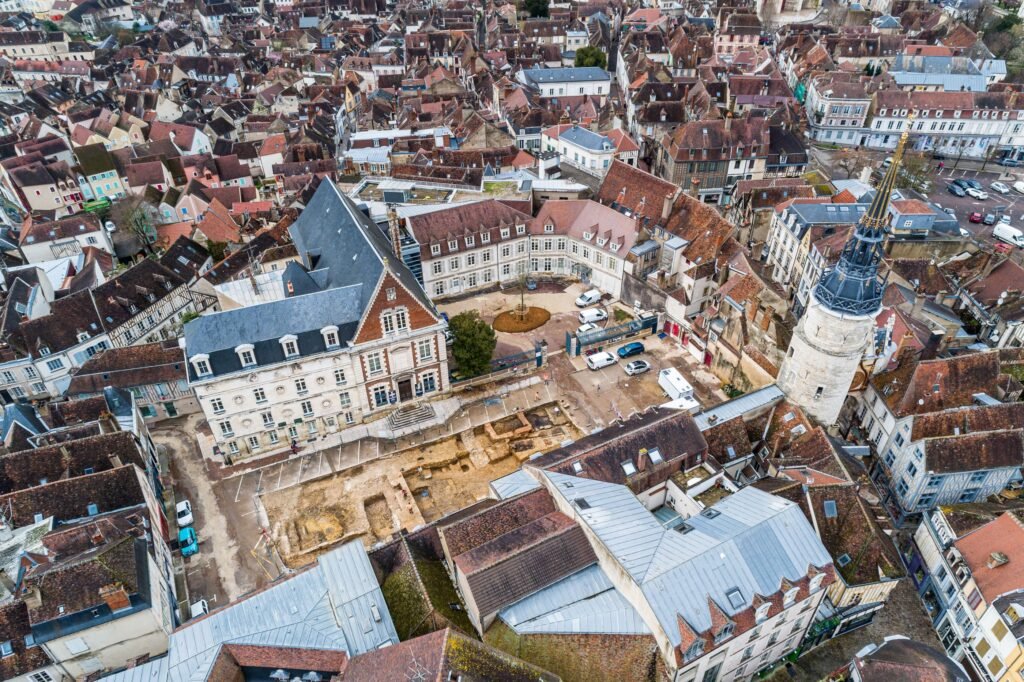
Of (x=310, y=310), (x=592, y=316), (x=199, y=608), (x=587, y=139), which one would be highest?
(x=587, y=139)

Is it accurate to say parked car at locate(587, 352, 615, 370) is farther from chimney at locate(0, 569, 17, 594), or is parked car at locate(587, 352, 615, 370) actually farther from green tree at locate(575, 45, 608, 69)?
green tree at locate(575, 45, 608, 69)

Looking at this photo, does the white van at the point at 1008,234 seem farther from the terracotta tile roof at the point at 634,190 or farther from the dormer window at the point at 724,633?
the dormer window at the point at 724,633

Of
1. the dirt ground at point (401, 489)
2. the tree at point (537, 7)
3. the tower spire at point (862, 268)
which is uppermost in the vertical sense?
the tree at point (537, 7)

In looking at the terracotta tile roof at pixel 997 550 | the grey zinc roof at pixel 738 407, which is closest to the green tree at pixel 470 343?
the grey zinc roof at pixel 738 407

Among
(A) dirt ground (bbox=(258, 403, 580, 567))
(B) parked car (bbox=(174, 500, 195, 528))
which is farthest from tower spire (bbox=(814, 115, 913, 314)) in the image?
(B) parked car (bbox=(174, 500, 195, 528))

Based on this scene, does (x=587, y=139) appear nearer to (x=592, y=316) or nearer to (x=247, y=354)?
(x=592, y=316)

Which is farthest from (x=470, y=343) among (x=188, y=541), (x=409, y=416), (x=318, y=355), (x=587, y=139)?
(x=587, y=139)

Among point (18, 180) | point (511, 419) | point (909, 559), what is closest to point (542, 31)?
point (18, 180)

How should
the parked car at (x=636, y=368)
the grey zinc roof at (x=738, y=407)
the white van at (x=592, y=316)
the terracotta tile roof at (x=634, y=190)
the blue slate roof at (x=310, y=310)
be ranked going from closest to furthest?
the grey zinc roof at (x=738, y=407) < the blue slate roof at (x=310, y=310) < the parked car at (x=636, y=368) < the white van at (x=592, y=316) < the terracotta tile roof at (x=634, y=190)
